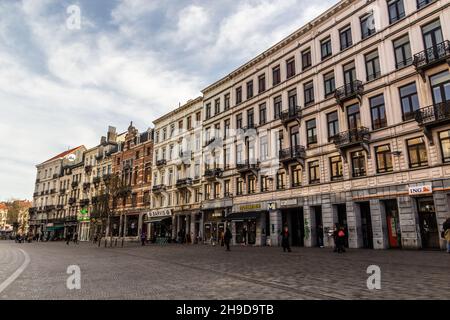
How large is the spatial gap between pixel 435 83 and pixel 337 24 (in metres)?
10.2

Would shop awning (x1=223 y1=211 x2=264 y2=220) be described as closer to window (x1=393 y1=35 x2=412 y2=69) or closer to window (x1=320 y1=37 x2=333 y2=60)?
window (x1=320 y1=37 x2=333 y2=60)

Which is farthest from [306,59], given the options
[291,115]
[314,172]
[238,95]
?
[314,172]

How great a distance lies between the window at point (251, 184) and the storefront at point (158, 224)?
1417 centimetres

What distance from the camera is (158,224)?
45.6 meters

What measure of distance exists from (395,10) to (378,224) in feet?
50.7

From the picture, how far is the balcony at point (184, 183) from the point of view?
136 feet

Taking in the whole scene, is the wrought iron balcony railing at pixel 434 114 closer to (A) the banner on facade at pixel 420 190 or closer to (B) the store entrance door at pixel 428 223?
(A) the banner on facade at pixel 420 190

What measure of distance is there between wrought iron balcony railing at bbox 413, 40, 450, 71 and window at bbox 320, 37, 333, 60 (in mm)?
8014

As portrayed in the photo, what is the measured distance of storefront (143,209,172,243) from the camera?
43.5 meters

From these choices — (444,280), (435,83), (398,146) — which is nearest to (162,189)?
(398,146)

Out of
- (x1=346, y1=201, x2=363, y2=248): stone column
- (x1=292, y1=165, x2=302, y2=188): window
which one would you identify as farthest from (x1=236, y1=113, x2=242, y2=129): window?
(x1=346, y1=201, x2=363, y2=248): stone column

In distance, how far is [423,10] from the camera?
21766mm

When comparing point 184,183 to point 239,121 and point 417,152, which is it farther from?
point 417,152
